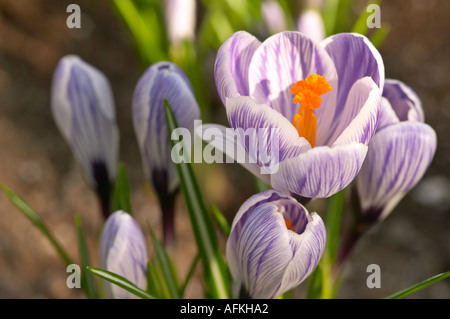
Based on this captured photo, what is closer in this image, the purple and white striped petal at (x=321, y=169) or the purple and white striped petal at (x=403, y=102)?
the purple and white striped petal at (x=321, y=169)

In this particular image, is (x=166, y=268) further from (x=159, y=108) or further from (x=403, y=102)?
(x=403, y=102)

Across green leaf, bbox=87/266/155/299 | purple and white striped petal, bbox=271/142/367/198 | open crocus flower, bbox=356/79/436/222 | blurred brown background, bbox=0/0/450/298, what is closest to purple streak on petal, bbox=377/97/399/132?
open crocus flower, bbox=356/79/436/222

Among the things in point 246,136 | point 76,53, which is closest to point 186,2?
point 76,53

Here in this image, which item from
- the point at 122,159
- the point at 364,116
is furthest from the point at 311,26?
the point at 122,159

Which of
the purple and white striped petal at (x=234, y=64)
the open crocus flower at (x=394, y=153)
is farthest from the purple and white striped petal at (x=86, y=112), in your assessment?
the open crocus flower at (x=394, y=153)

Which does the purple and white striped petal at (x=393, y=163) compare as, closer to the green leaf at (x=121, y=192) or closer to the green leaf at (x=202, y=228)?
the green leaf at (x=202, y=228)
